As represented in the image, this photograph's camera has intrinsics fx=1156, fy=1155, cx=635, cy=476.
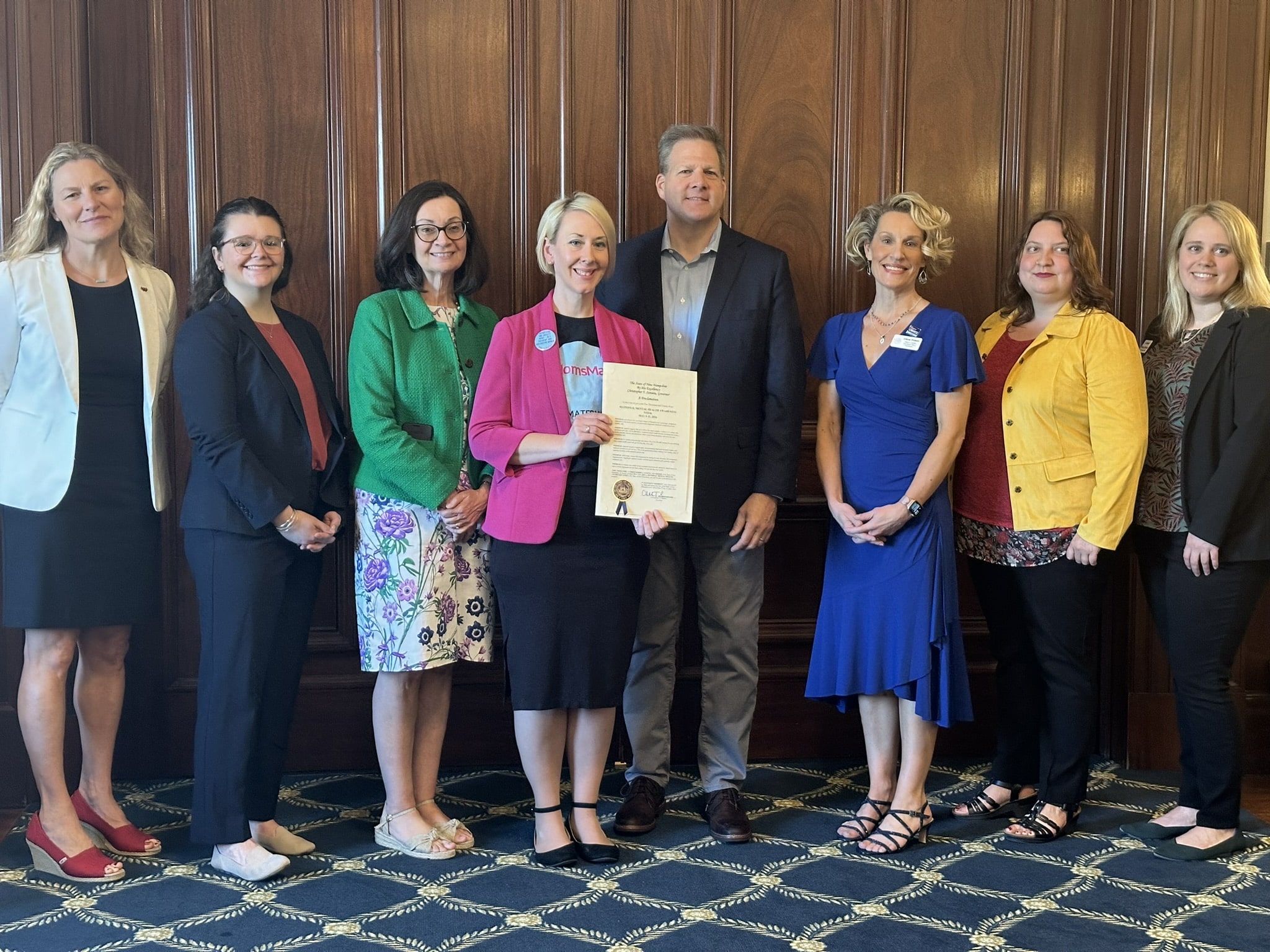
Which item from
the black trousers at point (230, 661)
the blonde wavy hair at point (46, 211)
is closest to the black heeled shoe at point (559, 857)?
the black trousers at point (230, 661)

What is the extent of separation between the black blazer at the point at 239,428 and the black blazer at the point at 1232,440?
2.25 meters

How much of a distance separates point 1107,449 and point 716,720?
4.22 ft

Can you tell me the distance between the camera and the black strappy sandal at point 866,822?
3.09m

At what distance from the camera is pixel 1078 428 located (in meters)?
3.11

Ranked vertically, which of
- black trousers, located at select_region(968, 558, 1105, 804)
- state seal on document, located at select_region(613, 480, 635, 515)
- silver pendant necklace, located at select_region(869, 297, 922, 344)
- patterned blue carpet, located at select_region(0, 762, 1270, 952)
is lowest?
patterned blue carpet, located at select_region(0, 762, 1270, 952)

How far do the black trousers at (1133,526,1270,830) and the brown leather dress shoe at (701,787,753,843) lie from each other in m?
1.21

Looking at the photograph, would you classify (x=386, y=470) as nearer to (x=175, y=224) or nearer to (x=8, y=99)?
(x=175, y=224)

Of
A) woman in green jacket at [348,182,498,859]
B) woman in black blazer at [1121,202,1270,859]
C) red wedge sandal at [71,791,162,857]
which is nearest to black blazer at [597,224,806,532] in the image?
woman in green jacket at [348,182,498,859]

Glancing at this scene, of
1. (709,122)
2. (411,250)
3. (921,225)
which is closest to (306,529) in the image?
(411,250)

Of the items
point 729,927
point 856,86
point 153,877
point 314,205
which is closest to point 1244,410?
point 856,86

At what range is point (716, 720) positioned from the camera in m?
3.26

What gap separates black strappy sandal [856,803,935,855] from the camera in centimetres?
302

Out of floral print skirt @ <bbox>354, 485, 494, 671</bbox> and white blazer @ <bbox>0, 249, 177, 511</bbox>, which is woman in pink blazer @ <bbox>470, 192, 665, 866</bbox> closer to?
floral print skirt @ <bbox>354, 485, 494, 671</bbox>

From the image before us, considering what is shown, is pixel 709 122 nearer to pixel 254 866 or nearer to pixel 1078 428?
pixel 1078 428
